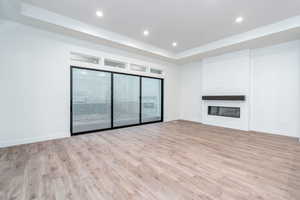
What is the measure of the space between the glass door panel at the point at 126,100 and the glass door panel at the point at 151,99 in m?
0.36

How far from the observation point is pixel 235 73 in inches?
215

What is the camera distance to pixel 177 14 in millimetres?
3447

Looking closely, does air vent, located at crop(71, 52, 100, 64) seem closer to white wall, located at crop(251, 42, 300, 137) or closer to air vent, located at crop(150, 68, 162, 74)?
air vent, located at crop(150, 68, 162, 74)

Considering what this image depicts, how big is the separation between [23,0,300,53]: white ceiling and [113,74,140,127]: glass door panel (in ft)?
5.75

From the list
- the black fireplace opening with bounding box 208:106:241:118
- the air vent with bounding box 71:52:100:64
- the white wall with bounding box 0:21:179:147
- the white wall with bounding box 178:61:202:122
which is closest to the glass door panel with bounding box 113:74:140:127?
the air vent with bounding box 71:52:100:64

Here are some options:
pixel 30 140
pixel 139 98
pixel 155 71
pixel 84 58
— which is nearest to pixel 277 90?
pixel 155 71

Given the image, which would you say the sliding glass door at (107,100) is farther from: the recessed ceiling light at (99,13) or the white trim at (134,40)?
the recessed ceiling light at (99,13)

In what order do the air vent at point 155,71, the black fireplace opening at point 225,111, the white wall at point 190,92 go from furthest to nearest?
1. the white wall at point 190,92
2. the air vent at point 155,71
3. the black fireplace opening at point 225,111

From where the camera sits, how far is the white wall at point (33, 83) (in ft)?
10.9

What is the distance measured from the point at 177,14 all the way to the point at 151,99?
382cm

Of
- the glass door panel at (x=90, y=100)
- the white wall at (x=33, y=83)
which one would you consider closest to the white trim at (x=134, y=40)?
the white wall at (x=33, y=83)

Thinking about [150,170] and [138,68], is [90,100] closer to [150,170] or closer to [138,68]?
[138,68]

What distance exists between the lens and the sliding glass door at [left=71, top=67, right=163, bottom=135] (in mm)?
4488

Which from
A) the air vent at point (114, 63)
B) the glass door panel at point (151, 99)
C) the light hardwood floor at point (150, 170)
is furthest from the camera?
the glass door panel at point (151, 99)
